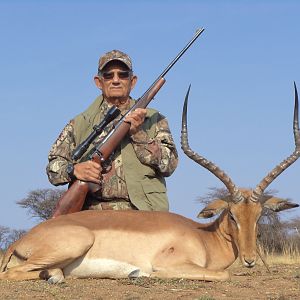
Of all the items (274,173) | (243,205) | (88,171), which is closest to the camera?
(243,205)

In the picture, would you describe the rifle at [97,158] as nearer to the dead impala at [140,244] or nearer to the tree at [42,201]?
the dead impala at [140,244]

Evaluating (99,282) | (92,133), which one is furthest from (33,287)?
(92,133)

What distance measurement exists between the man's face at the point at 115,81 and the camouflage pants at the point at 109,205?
1353mm

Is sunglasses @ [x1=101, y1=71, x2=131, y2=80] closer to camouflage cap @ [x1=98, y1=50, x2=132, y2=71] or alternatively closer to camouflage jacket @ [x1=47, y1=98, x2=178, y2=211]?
camouflage cap @ [x1=98, y1=50, x2=132, y2=71]

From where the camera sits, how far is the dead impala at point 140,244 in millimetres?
7191

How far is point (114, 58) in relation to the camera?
9078 millimetres

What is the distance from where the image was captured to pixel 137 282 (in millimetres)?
6871

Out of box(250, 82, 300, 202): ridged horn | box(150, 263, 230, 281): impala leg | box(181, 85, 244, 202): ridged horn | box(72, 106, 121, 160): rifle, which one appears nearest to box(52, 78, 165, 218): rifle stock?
box(72, 106, 121, 160): rifle

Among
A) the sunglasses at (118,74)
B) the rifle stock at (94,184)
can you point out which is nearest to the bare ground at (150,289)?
the rifle stock at (94,184)

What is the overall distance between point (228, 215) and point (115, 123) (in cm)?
192

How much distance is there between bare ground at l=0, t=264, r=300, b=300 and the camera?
609 cm

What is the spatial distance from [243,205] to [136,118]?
1872 mm

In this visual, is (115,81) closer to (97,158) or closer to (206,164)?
(97,158)

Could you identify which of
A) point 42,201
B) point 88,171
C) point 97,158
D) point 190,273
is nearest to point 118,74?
point 97,158
